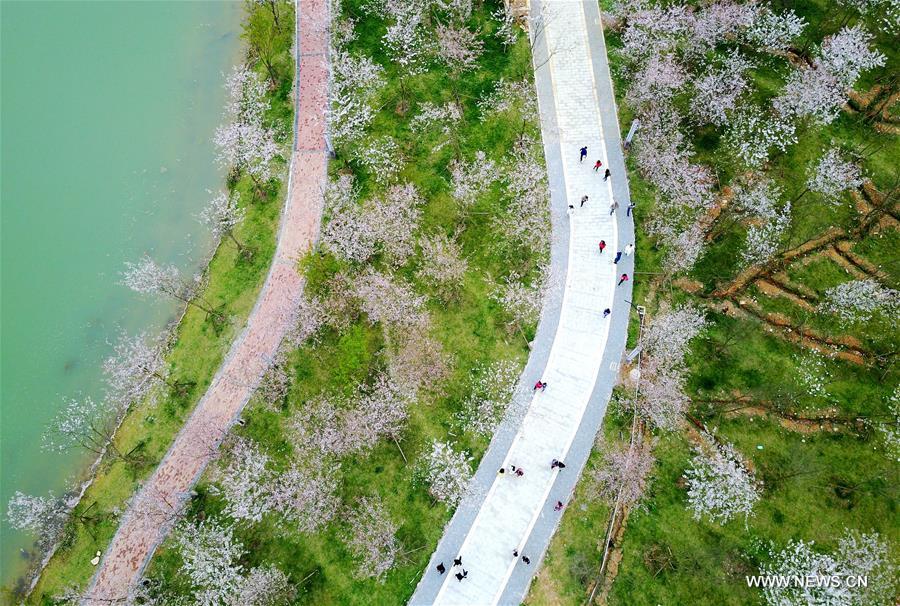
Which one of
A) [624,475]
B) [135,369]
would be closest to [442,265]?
[624,475]

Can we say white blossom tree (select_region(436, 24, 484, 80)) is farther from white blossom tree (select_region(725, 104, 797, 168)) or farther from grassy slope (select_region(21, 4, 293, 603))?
white blossom tree (select_region(725, 104, 797, 168))

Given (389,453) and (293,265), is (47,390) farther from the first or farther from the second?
(389,453)

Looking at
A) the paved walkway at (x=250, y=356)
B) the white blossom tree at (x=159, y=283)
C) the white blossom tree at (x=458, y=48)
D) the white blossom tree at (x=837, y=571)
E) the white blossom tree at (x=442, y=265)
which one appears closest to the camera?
the white blossom tree at (x=837, y=571)

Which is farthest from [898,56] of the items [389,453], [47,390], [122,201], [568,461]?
[47,390]

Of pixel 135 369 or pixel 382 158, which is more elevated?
pixel 382 158

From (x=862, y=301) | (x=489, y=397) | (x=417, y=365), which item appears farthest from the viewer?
(x=417, y=365)

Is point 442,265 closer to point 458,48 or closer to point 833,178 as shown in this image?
point 458,48

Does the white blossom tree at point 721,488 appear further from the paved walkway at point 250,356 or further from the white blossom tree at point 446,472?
the paved walkway at point 250,356

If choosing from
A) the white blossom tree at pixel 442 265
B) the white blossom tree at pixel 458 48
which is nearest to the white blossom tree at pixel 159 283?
the white blossom tree at pixel 442 265
